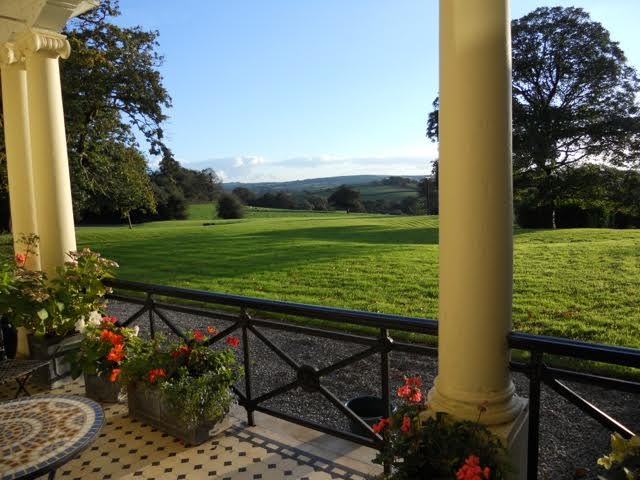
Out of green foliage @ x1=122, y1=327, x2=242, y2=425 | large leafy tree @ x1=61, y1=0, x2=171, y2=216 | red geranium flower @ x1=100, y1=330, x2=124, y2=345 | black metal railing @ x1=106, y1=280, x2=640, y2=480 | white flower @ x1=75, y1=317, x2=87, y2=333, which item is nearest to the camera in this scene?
black metal railing @ x1=106, y1=280, x2=640, y2=480

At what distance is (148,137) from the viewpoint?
16.0m

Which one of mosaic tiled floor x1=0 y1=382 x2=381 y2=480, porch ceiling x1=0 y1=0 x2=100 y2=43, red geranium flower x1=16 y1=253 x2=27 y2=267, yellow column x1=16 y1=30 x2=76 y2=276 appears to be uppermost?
porch ceiling x1=0 y1=0 x2=100 y2=43

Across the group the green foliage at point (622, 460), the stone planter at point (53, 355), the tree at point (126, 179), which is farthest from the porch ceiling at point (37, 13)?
the tree at point (126, 179)

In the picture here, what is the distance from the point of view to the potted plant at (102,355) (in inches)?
157

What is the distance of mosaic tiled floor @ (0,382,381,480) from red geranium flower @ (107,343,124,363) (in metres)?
0.55

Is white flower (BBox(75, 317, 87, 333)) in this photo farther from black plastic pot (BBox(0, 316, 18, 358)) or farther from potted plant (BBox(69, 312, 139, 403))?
potted plant (BBox(69, 312, 139, 403))

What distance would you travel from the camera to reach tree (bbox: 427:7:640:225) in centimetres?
2428

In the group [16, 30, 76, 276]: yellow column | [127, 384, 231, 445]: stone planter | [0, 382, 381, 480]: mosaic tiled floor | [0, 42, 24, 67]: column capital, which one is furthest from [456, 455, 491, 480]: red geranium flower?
[0, 42, 24, 67]: column capital

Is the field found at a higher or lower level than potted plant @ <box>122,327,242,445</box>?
lower

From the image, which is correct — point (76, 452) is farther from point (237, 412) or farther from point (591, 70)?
point (591, 70)

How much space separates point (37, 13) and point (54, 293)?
2.66 metres

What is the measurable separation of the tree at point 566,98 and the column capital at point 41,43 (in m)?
23.1

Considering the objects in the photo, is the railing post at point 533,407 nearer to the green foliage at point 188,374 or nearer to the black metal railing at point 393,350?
the black metal railing at point 393,350

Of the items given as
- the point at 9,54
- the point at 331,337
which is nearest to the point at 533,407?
the point at 331,337
